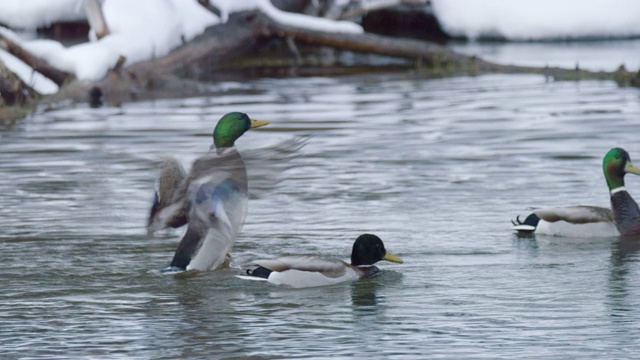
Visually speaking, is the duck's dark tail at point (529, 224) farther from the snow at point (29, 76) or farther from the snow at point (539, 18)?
the snow at point (539, 18)

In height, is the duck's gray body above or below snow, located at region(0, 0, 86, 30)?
below

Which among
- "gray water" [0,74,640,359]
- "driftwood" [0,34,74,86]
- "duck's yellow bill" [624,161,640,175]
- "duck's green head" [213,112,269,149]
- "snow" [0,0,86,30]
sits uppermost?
"snow" [0,0,86,30]

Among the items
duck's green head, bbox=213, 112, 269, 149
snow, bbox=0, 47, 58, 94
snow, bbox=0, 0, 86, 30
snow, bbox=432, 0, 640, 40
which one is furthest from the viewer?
snow, bbox=432, 0, 640, 40

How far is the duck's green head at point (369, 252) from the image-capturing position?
11.2 meters

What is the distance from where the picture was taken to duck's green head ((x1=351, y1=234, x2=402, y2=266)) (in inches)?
441

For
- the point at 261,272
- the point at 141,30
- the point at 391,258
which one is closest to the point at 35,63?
the point at 141,30

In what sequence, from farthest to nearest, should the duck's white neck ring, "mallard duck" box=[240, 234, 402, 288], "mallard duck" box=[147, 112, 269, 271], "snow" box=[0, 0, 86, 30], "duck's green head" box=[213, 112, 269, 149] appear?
"snow" box=[0, 0, 86, 30] → the duck's white neck ring → "duck's green head" box=[213, 112, 269, 149] → "mallard duck" box=[147, 112, 269, 271] → "mallard duck" box=[240, 234, 402, 288]

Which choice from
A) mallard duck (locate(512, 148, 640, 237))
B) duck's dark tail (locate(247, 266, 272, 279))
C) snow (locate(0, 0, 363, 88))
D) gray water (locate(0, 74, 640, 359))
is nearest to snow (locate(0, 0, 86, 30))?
snow (locate(0, 0, 363, 88))

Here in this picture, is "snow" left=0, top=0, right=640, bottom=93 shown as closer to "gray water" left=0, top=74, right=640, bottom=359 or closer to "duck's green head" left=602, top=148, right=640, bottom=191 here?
"gray water" left=0, top=74, right=640, bottom=359

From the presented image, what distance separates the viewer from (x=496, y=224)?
525 inches

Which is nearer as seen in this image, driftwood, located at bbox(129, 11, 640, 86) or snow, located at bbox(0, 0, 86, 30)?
driftwood, located at bbox(129, 11, 640, 86)

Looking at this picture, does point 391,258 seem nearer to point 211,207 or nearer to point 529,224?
point 211,207

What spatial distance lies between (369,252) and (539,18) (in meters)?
21.8

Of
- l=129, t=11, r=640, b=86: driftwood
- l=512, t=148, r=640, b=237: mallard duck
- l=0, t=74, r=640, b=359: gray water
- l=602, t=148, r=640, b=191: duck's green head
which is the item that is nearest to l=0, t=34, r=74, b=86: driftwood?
l=0, t=74, r=640, b=359: gray water
